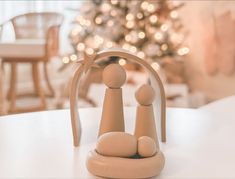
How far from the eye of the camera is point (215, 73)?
3.78 meters

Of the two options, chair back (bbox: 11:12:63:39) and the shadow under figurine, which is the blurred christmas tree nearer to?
chair back (bbox: 11:12:63:39)

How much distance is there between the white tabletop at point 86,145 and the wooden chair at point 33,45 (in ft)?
7.91

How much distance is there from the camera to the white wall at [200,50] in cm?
372

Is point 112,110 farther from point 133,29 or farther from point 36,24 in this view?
point 36,24

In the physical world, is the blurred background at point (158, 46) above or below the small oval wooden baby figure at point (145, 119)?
below

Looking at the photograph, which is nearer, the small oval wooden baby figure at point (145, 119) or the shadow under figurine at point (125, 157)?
the shadow under figurine at point (125, 157)

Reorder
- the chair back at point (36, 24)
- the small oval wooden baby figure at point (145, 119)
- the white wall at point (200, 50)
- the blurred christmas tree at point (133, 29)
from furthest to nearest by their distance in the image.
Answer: the chair back at point (36, 24), the white wall at point (200, 50), the blurred christmas tree at point (133, 29), the small oval wooden baby figure at point (145, 119)

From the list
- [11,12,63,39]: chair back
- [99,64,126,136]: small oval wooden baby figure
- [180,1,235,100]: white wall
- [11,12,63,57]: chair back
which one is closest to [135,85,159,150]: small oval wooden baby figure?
[99,64,126,136]: small oval wooden baby figure

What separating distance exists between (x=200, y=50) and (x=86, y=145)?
302 cm

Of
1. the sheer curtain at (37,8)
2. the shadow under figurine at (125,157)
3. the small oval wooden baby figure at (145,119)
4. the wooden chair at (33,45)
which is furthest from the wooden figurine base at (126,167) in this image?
the sheer curtain at (37,8)

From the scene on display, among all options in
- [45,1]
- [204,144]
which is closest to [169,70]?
[45,1]

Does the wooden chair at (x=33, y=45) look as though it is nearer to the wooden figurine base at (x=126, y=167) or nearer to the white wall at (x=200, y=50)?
the white wall at (x=200, y=50)

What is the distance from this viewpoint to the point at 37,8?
4.76m

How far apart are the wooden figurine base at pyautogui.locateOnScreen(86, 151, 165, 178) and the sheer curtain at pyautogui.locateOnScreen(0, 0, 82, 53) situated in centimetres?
358
